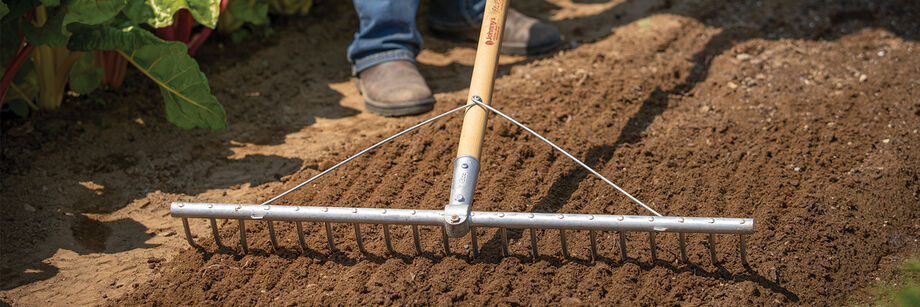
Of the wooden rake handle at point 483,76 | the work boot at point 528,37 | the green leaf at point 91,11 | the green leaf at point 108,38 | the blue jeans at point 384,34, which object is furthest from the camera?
the work boot at point 528,37

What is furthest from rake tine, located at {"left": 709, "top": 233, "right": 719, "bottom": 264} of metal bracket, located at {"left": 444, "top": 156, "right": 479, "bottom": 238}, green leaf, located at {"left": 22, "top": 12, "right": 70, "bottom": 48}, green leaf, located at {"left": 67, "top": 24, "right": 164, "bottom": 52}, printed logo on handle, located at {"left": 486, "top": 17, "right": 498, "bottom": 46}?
green leaf, located at {"left": 22, "top": 12, "right": 70, "bottom": 48}

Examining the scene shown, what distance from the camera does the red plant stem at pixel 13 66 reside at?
8.74ft

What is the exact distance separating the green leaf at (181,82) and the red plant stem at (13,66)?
0.36 meters

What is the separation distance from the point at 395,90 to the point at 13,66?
144cm

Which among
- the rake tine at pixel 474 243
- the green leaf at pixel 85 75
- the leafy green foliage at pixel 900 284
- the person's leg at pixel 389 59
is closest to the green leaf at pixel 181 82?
the green leaf at pixel 85 75

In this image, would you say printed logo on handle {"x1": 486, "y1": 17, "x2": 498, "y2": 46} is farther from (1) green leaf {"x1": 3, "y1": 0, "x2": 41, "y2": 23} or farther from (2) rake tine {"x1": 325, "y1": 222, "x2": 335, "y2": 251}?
(1) green leaf {"x1": 3, "y1": 0, "x2": 41, "y2": 23}

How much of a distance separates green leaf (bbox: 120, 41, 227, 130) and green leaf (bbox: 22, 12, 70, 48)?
21 cm

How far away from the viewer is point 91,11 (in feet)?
8.13

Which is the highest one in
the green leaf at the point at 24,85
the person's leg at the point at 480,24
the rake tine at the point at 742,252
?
the green leaf at the point at 24,85

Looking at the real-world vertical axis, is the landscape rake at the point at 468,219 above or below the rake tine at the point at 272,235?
above

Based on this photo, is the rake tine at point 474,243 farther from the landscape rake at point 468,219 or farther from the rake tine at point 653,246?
the rake tine at point 653,246

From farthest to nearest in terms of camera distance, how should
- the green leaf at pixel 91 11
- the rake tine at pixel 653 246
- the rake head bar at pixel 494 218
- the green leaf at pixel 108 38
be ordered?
the green leaf at pixel 108 38 → the green leaf at pixel 91 11 → the rake tine at pixel 653 246 → the rake head bar at pixel 494 218

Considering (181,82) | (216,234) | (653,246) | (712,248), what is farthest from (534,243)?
(181,82)

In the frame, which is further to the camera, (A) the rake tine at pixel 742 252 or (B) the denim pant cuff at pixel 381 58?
(B) the denim pant cuff at pixel 381 58
